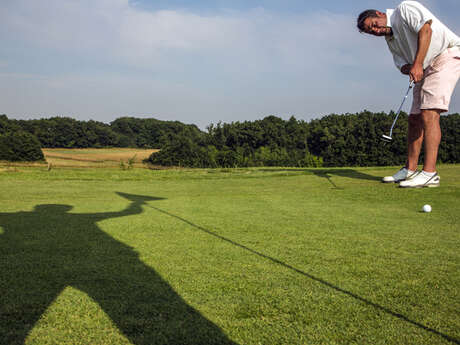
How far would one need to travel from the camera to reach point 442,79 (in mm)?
6109

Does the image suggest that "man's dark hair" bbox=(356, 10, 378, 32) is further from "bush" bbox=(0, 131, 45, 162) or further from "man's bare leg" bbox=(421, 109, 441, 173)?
"bush" bbox=(0, 131, 45, 162)

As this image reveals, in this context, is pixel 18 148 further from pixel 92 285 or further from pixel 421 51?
pixel 92 285

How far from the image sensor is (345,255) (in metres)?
2.97

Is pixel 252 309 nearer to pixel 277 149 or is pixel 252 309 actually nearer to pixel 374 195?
pixel 374 195

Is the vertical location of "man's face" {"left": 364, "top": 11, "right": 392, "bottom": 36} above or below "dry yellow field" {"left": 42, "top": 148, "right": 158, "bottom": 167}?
above

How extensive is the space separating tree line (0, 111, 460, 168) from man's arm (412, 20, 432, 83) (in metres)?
37.7

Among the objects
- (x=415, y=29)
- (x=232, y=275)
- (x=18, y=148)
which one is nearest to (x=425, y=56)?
(x=415, y=29)

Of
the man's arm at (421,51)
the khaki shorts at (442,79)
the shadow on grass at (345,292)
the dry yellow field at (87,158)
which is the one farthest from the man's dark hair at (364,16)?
the dry yellow field at (87,158)

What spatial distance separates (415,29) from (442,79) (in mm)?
949

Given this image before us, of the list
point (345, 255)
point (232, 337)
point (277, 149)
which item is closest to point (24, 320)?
point (232, 337)

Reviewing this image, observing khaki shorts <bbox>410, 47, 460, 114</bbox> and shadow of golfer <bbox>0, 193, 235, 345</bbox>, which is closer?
shadow of golfer <bbox>0, 193, 235, 345</bbox>

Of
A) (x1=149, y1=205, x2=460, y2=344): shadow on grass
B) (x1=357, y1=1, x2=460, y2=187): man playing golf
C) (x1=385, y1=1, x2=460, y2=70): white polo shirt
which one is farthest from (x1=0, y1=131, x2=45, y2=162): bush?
(x1=149, y1=205, x2=460, y2=344): shadow on grass

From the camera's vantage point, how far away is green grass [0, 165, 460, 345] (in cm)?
178

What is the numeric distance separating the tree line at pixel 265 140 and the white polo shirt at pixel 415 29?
3740 cm
